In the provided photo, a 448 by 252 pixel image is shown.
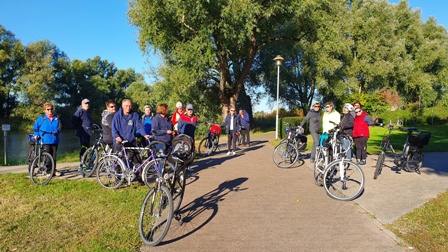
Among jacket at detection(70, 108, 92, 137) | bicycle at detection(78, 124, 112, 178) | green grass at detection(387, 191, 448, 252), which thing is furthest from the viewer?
jacket at detection(70, 108, 92, 137)

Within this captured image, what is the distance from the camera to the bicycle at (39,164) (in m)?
6.84

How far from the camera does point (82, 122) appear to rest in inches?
316

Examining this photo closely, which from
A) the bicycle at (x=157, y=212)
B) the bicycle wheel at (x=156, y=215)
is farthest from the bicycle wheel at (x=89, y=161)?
the bicycle wheel at (x=156, y=215)

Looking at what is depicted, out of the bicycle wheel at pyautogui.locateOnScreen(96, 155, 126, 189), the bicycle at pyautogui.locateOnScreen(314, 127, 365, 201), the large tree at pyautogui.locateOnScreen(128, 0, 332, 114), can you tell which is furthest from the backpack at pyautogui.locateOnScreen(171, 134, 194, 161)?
the large tree at pyautogui.locateOnScreen(128, 0, 332, 114)

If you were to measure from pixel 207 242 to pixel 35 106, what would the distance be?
42.8 meters

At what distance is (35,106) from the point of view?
39.9 m

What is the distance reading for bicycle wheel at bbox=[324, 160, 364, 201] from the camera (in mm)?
5736

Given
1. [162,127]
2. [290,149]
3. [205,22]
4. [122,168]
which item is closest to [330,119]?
[290,149]

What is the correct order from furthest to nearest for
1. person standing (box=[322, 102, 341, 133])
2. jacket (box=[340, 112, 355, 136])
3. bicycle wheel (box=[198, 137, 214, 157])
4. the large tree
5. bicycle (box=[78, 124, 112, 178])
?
1. the large tree
2. bicycle wheel (box=[198, 137, 214, 157])
3. jacket (box=[340, 112, 355, 136])
4. person standing (box=[322, 102, 341, 133])
5. bicycle (box=[78, 124, 112, 178])

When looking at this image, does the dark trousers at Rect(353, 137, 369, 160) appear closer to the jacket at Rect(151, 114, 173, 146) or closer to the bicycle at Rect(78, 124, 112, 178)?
the jacket at Rect(151, 114, 173, 146)

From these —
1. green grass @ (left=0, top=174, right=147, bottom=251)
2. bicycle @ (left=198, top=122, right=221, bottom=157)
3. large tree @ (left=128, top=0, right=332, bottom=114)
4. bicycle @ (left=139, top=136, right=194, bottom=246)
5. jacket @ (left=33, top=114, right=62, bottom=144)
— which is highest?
large tree @ (left=128, top=0, right=332, bottom=114)

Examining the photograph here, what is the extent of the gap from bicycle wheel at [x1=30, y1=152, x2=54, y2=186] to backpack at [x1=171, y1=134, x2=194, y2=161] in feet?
11.1

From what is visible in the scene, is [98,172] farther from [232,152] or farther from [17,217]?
[232,152]

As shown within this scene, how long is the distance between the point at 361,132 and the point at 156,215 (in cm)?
639
